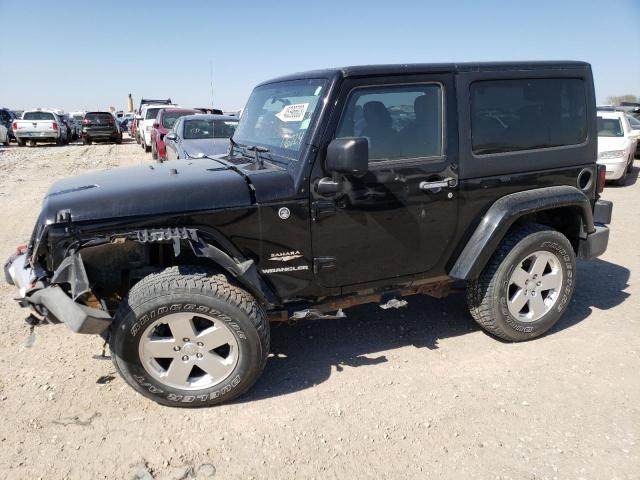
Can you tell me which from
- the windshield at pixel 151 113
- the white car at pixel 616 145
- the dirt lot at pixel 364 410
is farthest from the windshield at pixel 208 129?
the windshield at pixel 151 113

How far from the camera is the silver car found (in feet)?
29.2

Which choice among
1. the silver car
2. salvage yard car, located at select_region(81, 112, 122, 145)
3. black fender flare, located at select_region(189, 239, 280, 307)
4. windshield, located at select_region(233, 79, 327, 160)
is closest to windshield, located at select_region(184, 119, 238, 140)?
the silver car

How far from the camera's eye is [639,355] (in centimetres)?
361

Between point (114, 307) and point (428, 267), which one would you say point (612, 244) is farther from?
point (114, 307)

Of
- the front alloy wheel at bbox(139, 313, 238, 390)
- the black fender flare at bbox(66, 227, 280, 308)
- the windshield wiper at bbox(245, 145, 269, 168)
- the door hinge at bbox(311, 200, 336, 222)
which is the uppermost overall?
the windshield wiper at bbox(245, 145, 269, 168)

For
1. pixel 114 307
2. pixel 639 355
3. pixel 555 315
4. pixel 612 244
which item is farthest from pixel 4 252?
pixel 612 244

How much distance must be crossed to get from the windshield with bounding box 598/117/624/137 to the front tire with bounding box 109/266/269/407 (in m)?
11.5

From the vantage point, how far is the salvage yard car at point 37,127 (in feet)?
69.7

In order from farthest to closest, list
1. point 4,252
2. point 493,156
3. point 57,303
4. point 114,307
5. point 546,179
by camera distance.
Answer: point 4,252, point 546,179, point 493,156, point 114,307, point 57,303

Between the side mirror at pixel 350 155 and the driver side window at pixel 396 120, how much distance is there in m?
0.25

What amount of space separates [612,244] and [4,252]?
7.89 m

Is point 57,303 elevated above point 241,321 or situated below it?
above

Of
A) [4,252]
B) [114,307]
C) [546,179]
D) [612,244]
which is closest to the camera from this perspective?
[114,307]

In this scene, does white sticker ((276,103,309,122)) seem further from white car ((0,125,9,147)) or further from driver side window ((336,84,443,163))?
white car ((0,125,9,147))
